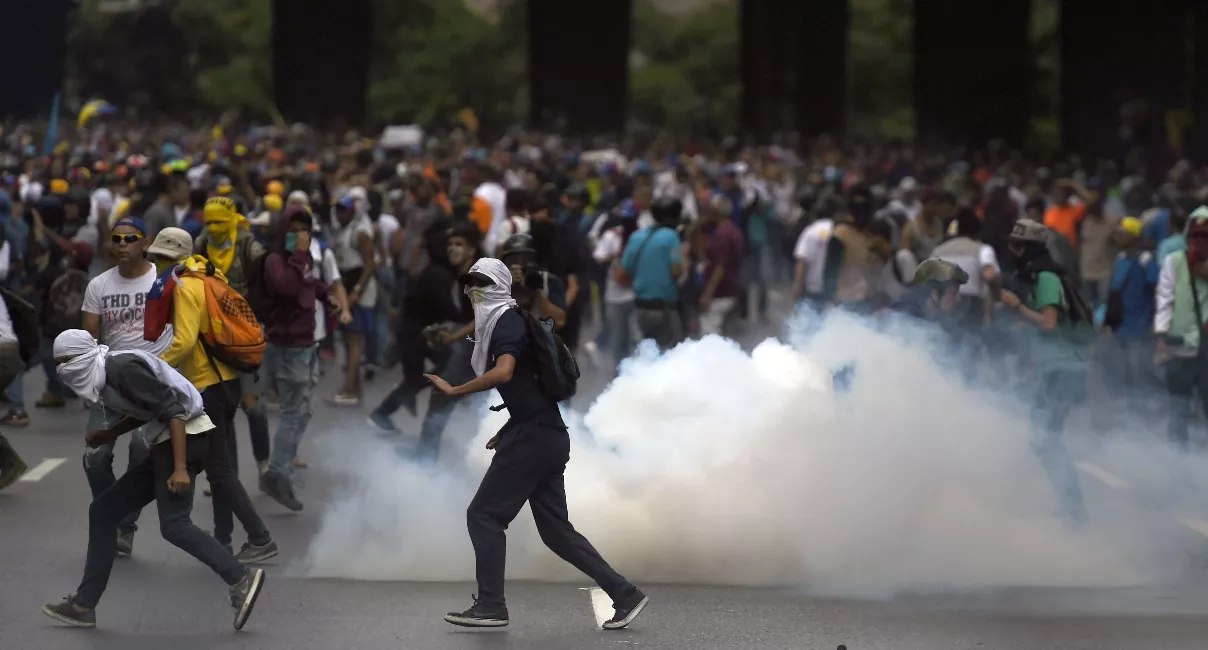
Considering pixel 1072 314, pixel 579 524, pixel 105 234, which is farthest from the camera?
pixel 105 234

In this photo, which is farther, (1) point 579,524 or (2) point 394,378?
(2) point 394,378

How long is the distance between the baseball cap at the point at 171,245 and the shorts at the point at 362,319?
7.74 meters

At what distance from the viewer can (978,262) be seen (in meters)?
14.8

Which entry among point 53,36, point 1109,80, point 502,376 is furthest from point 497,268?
point 1109,80

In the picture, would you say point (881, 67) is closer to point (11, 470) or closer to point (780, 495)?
point (11, 470)

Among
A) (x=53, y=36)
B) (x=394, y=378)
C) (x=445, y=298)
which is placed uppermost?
(x=53, y=36)

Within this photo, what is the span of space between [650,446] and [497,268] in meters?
1.96

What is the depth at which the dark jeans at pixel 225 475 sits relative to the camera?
31.4ft

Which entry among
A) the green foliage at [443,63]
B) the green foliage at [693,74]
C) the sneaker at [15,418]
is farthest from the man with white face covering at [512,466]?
the green foliage at [693,74]

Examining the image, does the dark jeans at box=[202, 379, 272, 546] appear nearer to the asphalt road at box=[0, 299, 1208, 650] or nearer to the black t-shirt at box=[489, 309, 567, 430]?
the asphalt road at box=[0, 299, 1208, 650]

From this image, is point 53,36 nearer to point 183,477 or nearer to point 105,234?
point 105,234

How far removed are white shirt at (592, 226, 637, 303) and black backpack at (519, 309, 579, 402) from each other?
350 inches

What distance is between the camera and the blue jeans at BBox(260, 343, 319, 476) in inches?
476

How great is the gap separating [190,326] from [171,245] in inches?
15.4
